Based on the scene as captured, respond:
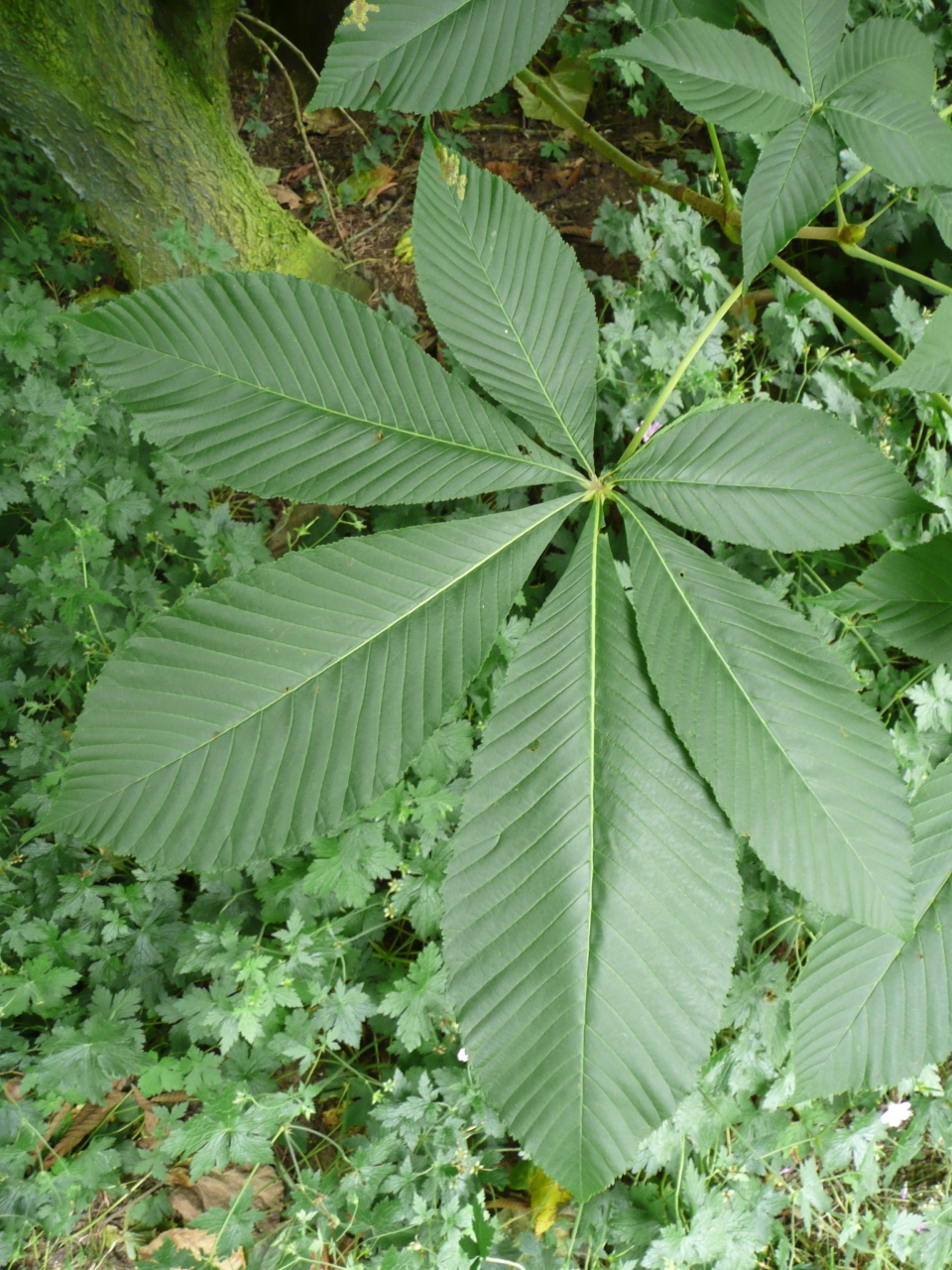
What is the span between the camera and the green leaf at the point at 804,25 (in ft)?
3.61

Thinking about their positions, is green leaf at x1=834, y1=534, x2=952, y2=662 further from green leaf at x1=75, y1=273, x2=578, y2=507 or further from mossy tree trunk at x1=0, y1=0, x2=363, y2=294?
mossy tree trunk at x1=0, y1=0, x2=363, y2=294

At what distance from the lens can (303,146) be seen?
2.51 m

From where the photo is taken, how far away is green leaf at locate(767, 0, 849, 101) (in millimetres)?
1102

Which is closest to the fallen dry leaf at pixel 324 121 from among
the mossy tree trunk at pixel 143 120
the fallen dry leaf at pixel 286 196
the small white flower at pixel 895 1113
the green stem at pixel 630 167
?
the fallen dry leaf at pixel 286 196

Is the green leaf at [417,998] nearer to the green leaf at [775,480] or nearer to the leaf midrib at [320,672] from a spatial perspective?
the leaf midrib at [320,672]

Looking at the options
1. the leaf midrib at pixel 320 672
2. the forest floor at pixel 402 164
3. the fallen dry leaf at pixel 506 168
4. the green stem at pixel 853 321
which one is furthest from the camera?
the fallen dry leaf at pixel 506 168

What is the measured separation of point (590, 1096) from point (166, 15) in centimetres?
217

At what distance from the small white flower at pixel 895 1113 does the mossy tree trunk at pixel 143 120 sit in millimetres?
2486

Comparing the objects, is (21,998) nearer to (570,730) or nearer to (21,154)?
(570,730)

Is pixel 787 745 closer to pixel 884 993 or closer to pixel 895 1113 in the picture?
pixel 884 993

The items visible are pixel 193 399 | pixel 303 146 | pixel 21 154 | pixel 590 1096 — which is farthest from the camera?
pixel 303 146

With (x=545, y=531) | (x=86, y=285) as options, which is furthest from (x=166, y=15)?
(x=545, y=531)

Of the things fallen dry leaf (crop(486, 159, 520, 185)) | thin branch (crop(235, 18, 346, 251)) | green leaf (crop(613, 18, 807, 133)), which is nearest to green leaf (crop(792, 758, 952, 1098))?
green leaf (crop(613, 18, 807, 133))

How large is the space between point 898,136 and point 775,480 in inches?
21.9
